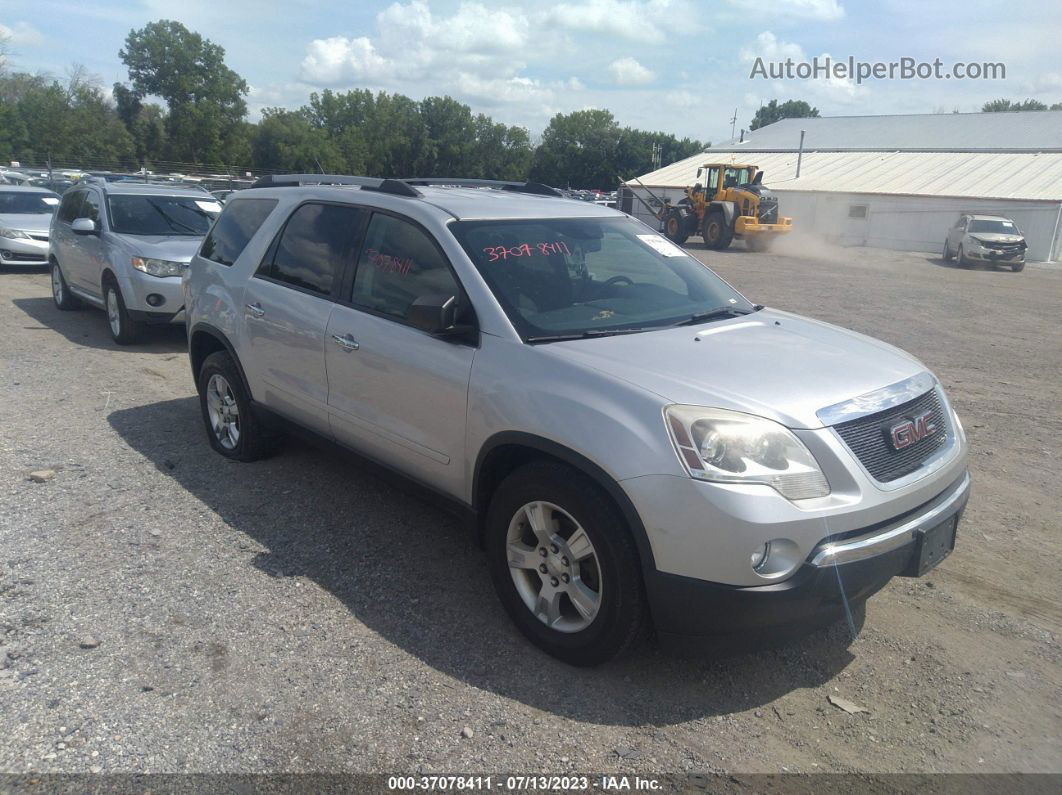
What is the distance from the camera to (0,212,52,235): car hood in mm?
15098

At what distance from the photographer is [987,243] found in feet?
85.0

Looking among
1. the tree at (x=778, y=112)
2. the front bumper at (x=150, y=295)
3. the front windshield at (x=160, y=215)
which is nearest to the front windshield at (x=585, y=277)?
the front bumper at (x=150, y=295)

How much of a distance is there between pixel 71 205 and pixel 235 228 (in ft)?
23.6

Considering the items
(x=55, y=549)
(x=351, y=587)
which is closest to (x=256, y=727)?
(x=351, y=587)

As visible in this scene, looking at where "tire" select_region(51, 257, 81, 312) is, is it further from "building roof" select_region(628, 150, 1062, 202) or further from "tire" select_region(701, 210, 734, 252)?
"building roof" select_region(628, 150, 1062, 202)

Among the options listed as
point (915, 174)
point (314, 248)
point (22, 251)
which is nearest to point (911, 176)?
point (915, 174)

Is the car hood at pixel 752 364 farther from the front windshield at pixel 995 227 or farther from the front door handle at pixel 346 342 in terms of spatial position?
the front windshield at pixel 995 227

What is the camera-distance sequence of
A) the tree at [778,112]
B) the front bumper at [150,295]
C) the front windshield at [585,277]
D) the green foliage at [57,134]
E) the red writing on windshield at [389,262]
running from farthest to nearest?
the tree at [778,112], the green foliage at [57,134], the front bumper at [150,295], the red writing on windshield at [389,262], the front windshield at [585,277]

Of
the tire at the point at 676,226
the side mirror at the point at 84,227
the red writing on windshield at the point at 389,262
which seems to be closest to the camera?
the red writing on windshield at the point at 389,262

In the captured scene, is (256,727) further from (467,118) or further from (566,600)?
(467,118)

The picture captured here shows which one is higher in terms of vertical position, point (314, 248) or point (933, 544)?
point (314, 248)

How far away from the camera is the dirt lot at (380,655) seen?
293cm

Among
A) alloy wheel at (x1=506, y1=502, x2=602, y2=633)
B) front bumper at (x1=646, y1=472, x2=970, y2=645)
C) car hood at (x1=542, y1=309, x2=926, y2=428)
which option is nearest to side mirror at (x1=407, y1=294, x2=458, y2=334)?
car hood at (x1=542, y1=309, x2=926, y2=428)

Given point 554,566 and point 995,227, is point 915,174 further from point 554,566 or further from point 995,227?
point 554,566
